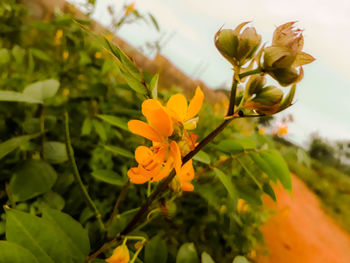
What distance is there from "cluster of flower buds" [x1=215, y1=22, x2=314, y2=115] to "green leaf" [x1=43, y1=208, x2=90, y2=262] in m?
0.23

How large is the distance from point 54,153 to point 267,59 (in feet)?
1.44

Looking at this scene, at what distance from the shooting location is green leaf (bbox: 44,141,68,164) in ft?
1.53

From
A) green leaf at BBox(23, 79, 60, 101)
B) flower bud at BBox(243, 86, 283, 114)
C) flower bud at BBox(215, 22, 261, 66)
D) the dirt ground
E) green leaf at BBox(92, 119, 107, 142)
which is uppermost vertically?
flower bud at BBox(215, 22, 261, 66)

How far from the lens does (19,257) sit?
0.20 m

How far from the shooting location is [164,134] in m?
0.22

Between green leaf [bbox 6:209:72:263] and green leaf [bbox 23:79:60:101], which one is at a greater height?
green leaf [bbox 6:209:72:263]

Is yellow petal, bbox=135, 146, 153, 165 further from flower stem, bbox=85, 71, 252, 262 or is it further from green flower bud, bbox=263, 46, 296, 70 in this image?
green flower bud, bbox=263, 46, 296, 70

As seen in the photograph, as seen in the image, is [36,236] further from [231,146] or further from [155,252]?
[231,146]

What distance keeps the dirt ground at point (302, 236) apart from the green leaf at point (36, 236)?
1.10 m

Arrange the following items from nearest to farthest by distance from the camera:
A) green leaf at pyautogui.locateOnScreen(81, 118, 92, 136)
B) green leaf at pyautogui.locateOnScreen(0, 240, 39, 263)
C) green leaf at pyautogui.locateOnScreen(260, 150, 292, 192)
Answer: green leaf at pyautogui.locateOnScreen(0, 240, 39, 263)
green leaf at pyautogui.locateOnScreen(260, 150, 292, 192)
green leaf at pyautogui.locateOnScreen(81, 118, 92, 136)

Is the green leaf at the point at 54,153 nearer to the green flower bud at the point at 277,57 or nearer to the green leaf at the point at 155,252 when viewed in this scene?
the green leaf at the point at 155,252

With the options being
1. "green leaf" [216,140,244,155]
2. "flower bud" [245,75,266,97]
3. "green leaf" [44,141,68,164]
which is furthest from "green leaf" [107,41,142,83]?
"green leaf" [44,141,68,164]

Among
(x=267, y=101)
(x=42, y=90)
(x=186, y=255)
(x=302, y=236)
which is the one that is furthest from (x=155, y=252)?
(x=302, y=236)

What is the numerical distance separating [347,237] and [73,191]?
291 cm
